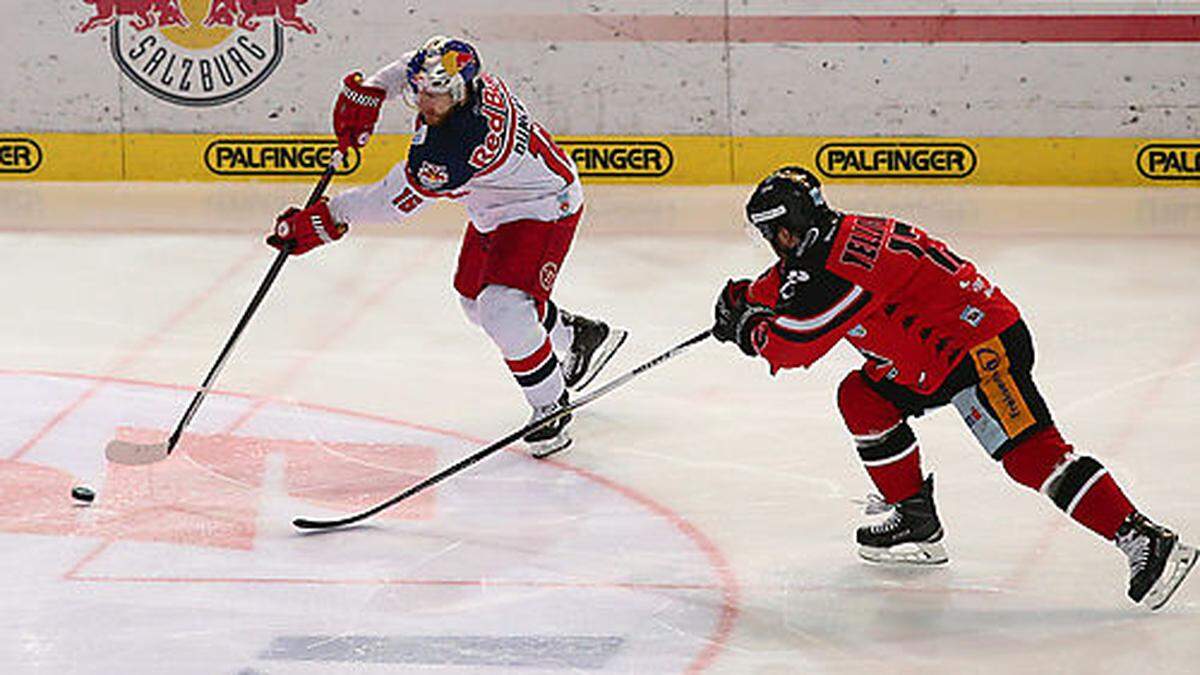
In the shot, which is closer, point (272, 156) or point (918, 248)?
point (918, 248)

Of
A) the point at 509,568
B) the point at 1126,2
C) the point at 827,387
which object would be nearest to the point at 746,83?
the point at 1126,2

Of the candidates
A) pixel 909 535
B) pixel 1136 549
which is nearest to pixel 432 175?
pixel 909 535

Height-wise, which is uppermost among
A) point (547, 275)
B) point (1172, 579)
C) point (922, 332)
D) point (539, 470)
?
point (922, 332)

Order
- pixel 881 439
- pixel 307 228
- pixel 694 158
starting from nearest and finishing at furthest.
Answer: pixel 881 439 < pixel 307 228 < pixel 694 158

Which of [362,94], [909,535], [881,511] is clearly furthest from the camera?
[362,94]

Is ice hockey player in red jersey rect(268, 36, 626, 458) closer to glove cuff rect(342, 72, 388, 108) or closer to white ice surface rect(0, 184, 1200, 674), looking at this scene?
glove cuff rect(342, 72, 388, 108)

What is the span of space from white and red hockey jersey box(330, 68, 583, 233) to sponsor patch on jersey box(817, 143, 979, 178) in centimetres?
269

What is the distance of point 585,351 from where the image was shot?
22.0ft

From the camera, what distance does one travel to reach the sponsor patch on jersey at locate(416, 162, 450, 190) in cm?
592

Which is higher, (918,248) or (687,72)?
(918,248)

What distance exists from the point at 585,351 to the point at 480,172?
Result: 0.84 metres

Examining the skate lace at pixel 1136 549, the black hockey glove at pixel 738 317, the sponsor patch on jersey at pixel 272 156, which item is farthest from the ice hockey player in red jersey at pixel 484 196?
the sponsor patch on jersey at pixel 272 156

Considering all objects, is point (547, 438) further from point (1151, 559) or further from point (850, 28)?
point (850, 28)

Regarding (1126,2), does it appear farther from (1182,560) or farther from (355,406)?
(1182,560)
